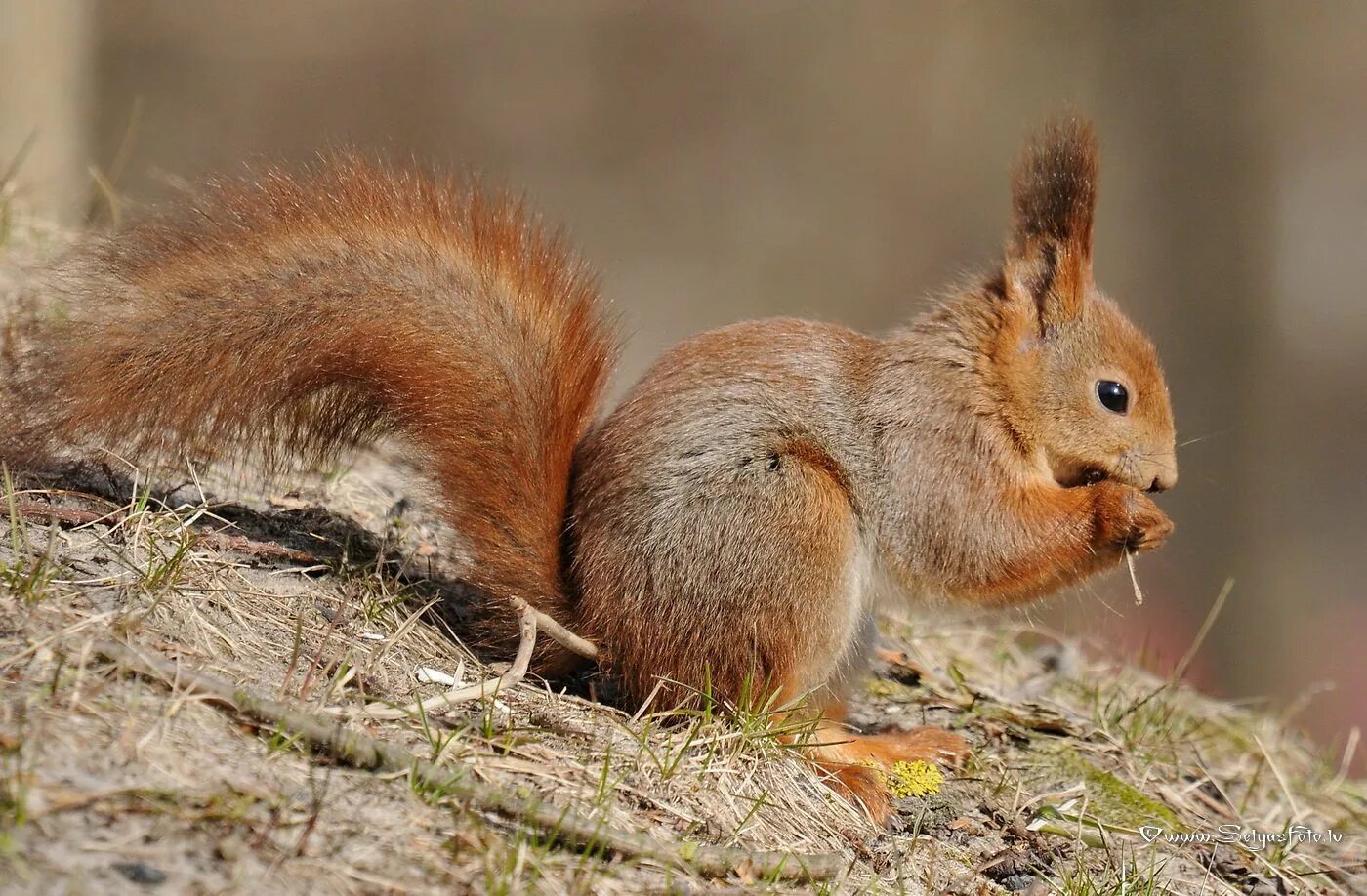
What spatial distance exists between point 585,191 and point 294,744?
682 cm

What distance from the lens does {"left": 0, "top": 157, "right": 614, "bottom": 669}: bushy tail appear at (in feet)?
6.59

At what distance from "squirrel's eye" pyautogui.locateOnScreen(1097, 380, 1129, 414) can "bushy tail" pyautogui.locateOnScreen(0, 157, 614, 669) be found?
1112mm

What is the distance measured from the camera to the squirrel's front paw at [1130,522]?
95.6 inches

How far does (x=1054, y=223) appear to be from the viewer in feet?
8.80

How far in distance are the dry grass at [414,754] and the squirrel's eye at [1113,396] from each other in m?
0.68

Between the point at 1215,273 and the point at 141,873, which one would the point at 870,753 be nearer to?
the point at 141,873

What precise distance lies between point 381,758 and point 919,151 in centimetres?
777

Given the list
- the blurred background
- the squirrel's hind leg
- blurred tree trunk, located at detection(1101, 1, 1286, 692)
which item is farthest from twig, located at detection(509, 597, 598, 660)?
blurred tree trunk, located at detection(1101, 1, 1286, 692)

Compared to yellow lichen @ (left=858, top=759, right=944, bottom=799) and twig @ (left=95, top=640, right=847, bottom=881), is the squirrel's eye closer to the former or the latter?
yellow lichen @ (left=858, top=759, right=944, bottom=799)

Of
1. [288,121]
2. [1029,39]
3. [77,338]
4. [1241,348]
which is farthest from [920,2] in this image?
[77,338]

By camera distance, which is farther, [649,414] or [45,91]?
[45,91]

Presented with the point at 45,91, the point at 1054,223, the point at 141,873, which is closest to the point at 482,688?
the point at 141,873

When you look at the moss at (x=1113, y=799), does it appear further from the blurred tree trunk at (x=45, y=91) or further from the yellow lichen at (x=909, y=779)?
the blurred tree trunk at (x=45, y=91)

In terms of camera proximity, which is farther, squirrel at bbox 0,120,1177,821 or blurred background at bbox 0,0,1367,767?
blurred background at bbox 0,0,1367,767
